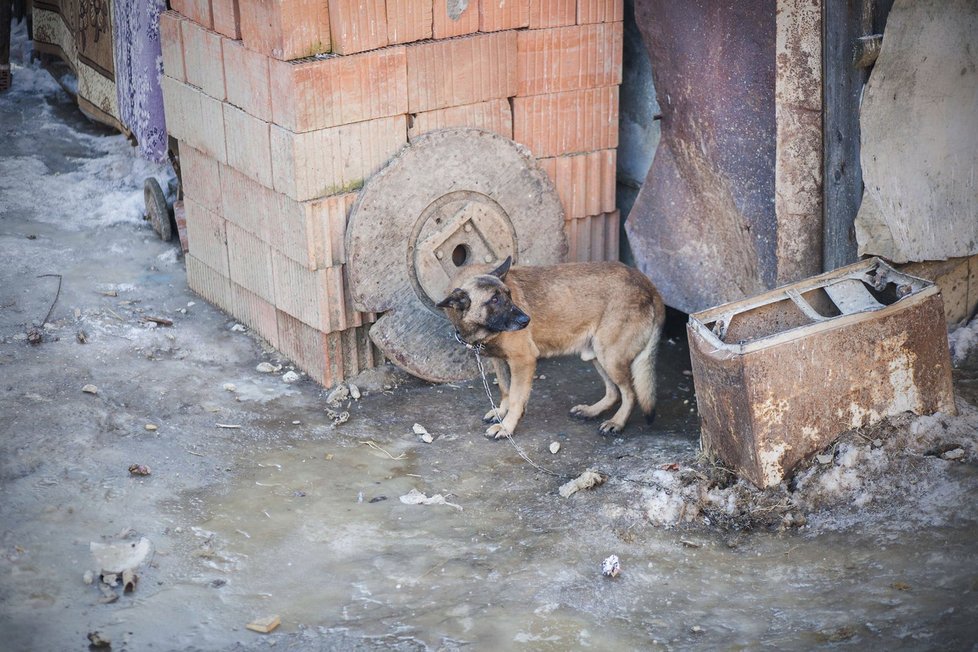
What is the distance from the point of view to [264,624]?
5078 mm

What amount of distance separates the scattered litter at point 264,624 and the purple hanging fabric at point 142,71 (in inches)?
208

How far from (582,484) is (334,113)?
8.70 ft

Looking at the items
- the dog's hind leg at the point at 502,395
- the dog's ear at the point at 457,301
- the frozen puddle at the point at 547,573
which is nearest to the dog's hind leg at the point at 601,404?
the dog's hind leg at the point at 502,395

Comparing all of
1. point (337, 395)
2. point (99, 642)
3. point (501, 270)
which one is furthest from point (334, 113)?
point (99, 642)

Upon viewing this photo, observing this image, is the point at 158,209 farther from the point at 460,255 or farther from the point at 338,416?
the point at 338,416

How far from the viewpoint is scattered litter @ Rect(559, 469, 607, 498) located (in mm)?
6254

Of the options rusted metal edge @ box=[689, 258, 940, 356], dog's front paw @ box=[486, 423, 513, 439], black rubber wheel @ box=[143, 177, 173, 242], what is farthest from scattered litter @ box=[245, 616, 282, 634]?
black rubber wheel @ box=[143, 177, 173, 242]

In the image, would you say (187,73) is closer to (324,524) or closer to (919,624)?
(324,524)

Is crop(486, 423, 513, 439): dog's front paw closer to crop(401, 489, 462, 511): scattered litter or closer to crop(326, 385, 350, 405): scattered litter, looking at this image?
crop(401, 489, 462, 511): scattered litter

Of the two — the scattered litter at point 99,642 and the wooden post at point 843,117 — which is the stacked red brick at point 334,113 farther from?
the scattered litter at point 99,642

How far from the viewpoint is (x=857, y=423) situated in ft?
19.5

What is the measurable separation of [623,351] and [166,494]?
2.84 m

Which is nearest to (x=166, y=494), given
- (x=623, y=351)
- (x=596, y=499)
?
(x=596, y=499)

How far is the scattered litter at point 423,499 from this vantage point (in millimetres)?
6281
